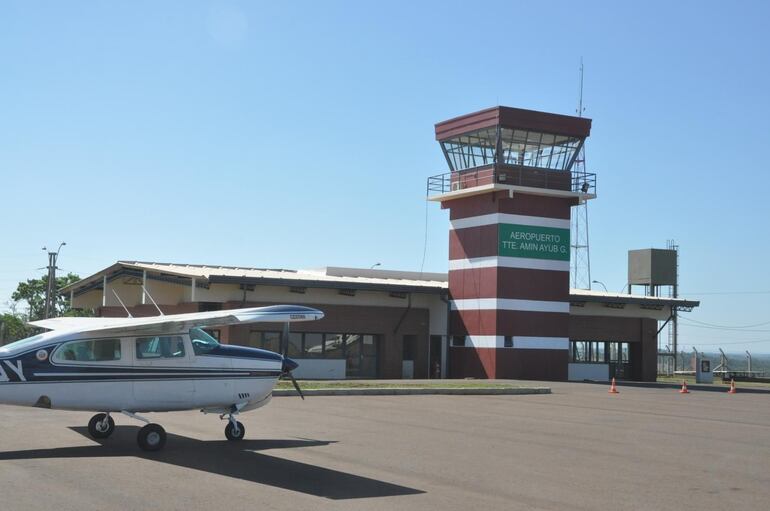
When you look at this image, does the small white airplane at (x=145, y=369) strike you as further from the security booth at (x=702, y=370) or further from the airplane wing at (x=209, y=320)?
→ the security booth at (x=702, y=370)

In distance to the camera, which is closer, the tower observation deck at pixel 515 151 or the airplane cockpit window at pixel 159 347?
the airplane cockpit window at pixel 159 347

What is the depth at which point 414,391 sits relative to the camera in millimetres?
28344

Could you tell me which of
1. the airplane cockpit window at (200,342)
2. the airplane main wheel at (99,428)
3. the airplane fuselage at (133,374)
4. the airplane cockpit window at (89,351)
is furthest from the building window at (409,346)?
the airplane cockpit window at (89,351)

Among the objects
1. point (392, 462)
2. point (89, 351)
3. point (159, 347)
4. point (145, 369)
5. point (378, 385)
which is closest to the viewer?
point (392, 462)

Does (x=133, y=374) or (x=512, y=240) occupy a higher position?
(x=512, y=240)

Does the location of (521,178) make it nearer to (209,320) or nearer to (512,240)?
(512,240)

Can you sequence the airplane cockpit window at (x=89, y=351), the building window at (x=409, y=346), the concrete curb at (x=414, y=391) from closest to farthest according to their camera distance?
the airplane cockpit window at (x=89, y=351) < the concrete curb at (x=414, y=391) < the building window at (x=409, y=346)

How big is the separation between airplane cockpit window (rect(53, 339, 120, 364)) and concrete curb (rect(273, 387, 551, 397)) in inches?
460

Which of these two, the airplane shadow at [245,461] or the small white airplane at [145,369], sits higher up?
the small white airplane at [145,369]

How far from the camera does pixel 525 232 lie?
39.8 metres

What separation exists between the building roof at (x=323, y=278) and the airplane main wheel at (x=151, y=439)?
67.8 feet

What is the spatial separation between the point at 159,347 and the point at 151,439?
171 centimetres

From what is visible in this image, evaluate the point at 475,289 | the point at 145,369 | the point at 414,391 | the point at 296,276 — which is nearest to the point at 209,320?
the point at 145,369

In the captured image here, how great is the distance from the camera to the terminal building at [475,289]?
38688mm
